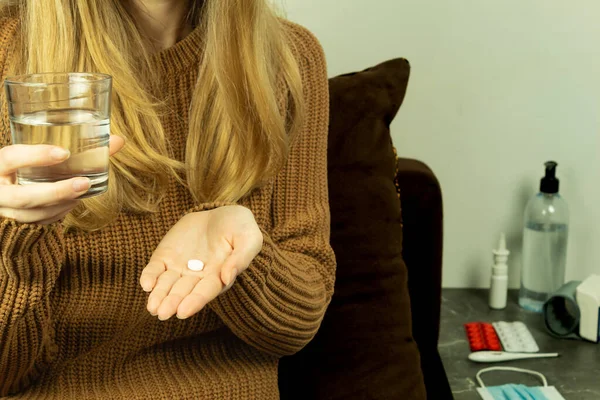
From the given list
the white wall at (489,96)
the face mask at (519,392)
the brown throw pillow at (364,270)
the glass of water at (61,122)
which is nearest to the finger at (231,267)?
the glass of water at (61,122)

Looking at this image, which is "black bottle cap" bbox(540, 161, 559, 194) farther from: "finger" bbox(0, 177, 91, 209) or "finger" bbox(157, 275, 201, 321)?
"finger" bbox(0, 177, 91, 209)

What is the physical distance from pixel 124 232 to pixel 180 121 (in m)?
0.19

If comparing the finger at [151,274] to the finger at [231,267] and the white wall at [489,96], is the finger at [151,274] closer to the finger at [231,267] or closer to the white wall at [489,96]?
the finger at [231,267]

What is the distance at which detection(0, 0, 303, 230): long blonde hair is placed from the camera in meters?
1.04

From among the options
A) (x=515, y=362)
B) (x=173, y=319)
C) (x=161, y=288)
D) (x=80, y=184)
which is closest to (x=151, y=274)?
(x=161, y=288)

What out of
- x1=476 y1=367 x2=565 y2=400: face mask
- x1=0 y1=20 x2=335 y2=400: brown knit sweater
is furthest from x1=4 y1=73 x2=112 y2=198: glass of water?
x1=476 y1=367 x2=565 y2=400: face mask

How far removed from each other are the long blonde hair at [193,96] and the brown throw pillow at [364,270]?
0.72 ft

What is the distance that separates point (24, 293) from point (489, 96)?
1.15 metres

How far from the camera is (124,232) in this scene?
1092 mm

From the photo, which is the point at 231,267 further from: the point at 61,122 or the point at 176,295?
the point at 61,122

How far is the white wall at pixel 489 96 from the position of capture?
1.63m

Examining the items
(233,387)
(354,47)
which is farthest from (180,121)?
(354,47)

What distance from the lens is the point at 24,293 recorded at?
0.88 metres

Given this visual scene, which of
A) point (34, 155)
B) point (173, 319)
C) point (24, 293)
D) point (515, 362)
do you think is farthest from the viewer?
point (515, 362)
